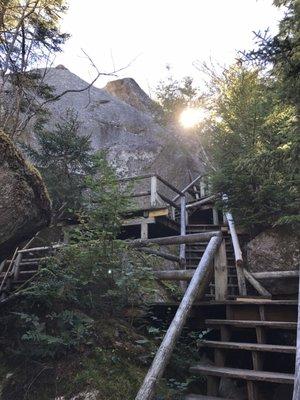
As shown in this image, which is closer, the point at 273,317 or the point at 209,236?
the point at 273,317

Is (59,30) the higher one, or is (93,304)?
(59,30)

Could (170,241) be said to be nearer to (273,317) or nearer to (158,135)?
(273,317)

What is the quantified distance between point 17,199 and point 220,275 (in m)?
3.08

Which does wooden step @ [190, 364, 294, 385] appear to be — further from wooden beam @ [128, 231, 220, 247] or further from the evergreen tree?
the evergreen tree

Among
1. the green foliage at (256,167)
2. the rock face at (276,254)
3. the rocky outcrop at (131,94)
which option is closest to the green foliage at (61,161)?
the green foliage at (256,167)

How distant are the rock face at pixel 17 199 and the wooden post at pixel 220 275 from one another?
8.58 ft

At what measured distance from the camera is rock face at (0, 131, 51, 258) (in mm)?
4234

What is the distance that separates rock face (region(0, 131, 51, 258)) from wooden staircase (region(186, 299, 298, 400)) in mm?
2653

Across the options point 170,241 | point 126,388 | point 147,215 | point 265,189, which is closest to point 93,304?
point 126,388

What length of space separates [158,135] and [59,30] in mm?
16385

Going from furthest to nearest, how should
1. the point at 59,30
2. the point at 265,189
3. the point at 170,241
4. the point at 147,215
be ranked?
1. the point at 147,215
2. the point at 265,189
3. the point at 59,30
4. the point at 170,241

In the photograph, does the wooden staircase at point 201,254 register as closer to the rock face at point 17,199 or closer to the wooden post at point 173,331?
the wooden post at point 173,331

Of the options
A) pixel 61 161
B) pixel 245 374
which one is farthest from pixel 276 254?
pixel 61 161

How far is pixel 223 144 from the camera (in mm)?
11125
